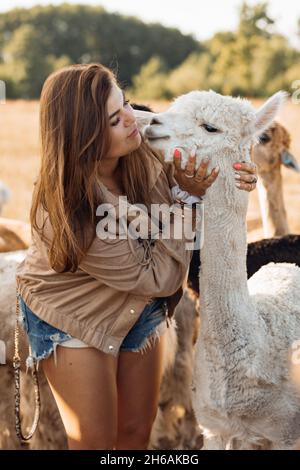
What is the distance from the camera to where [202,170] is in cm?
312

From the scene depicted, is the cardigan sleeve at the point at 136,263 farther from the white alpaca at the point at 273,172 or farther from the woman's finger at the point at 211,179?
the white alpaca at the point at 273,172

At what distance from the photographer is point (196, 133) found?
10.5ft

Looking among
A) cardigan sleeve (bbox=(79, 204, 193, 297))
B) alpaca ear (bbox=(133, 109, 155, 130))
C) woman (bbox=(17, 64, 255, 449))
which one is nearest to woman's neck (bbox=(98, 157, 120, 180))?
woman (bbox=(17, 64, 255, 449))

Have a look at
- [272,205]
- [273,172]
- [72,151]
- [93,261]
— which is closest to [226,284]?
[93,261]

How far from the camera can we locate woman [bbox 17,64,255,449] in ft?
9.48

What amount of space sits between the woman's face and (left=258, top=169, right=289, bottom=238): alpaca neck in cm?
336

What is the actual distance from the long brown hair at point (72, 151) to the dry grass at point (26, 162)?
12.2 feet

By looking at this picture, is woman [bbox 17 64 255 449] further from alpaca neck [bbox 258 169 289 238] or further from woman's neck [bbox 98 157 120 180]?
alpaca neck [bbox 258 169 289 238]

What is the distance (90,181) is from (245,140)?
0.74 m

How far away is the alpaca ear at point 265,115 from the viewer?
3238 millimetres

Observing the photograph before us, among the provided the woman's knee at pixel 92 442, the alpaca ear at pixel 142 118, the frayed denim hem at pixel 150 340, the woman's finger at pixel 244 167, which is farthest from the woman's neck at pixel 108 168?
the woman's knee at pixel 92 442

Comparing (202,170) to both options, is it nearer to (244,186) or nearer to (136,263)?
(244,186)

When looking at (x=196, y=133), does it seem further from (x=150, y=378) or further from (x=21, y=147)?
(x=21, y=147)

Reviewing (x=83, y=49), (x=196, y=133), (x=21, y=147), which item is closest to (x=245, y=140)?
(x=196, y=133)
